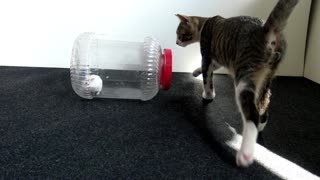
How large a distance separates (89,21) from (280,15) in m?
1.35

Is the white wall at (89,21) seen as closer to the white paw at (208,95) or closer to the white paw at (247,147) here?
the white paw at (208,95)

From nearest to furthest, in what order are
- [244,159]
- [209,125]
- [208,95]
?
[244,159], [209,125], [208,95]

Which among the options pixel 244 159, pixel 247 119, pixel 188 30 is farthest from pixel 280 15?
pixel 188 30

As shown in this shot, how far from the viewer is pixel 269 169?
105cm

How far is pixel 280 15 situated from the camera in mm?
1084

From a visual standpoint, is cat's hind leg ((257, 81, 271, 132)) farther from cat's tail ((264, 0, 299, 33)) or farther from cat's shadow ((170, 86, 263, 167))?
cat's tail ((264, 0, 299, 33))

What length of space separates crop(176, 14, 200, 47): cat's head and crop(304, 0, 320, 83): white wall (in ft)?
2.78

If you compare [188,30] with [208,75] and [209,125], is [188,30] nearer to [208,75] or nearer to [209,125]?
[208,75]

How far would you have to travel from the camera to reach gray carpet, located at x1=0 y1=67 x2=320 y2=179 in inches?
40.0

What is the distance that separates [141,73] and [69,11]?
0.73 m

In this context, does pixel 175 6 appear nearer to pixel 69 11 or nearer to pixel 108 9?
pixel 108 9

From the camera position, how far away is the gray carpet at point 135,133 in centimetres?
102

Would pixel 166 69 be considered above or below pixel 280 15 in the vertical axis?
below

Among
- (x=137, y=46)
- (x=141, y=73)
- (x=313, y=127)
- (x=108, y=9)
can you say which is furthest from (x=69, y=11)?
(x=313, y=127)
